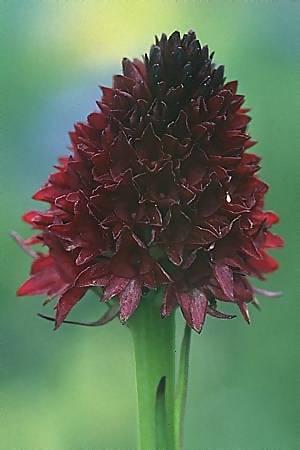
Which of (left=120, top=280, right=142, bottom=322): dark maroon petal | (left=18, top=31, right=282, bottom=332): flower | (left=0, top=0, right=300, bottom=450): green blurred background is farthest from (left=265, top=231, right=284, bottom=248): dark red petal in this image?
(left=0, top=0, right=300, bottom=450): green blurred background

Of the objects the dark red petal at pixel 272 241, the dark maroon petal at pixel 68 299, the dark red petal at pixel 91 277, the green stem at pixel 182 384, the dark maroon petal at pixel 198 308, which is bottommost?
the green stem at pixel 182 384

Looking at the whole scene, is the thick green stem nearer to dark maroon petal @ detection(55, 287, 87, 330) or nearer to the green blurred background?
dark maroon petal @ detection(55, 287, 87, 330)

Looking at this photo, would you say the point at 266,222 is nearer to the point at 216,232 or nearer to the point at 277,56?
the point at 216,232

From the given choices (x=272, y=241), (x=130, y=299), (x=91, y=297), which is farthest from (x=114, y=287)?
(x=91, y=297)

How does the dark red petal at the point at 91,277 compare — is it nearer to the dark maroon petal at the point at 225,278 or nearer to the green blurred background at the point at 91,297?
the dark maroon petal at the point at 225,278

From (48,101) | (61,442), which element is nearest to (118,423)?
(61,442)

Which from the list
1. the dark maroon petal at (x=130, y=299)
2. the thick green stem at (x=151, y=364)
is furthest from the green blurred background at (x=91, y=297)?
the dark maroon petal at (x=130, y=299)

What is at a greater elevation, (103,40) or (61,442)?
(103,40)

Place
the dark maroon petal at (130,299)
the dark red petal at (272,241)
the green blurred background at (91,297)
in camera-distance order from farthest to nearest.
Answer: the green blurred background at (91,297)
the dark red petal at (272,241)
the dark maroon petal at (130,299)
